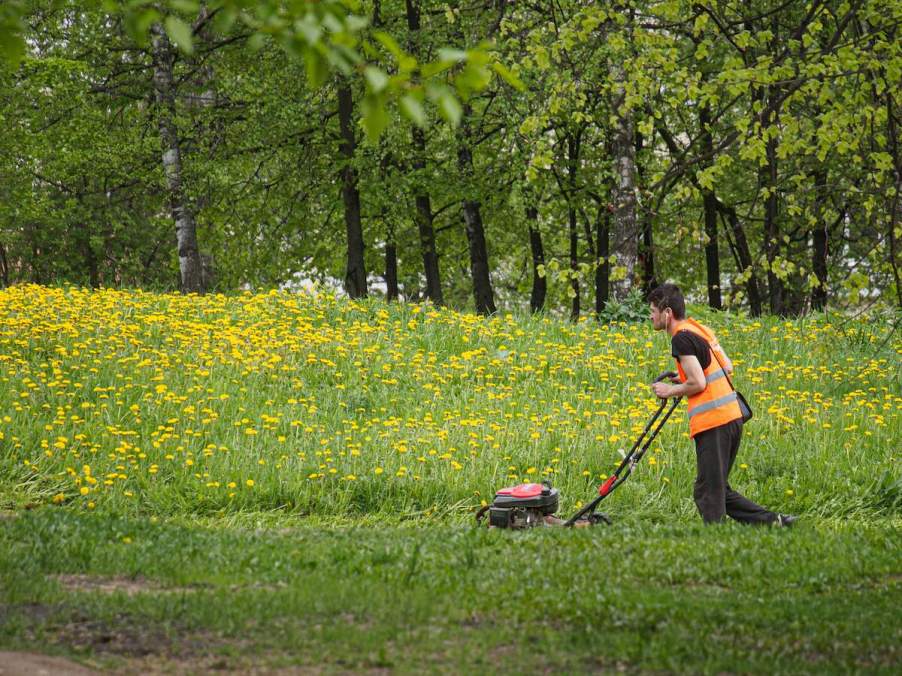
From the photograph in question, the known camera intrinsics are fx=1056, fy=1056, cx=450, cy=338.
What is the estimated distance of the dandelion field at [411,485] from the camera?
4824 mm

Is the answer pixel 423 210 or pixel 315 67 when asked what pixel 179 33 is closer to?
pixel 315 67

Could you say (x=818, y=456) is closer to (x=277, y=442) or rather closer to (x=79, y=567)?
(x=277, y=442)

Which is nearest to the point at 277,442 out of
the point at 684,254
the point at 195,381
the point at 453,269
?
the point at 195,381

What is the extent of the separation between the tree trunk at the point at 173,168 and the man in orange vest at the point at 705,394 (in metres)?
11.8

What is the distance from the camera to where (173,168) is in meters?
18.0

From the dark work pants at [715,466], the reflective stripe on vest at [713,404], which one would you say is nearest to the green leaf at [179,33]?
the reflective stripe on vest at [713,404]

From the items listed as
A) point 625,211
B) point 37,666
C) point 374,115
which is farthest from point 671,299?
point 625,211

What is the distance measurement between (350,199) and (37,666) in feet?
51.9

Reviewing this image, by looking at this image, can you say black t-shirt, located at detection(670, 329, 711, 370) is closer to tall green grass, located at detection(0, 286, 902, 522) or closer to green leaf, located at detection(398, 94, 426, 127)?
tall green grass, located at detection(0, 286, 902, 522)

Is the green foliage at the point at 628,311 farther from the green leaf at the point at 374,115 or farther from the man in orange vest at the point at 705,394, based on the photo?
the green leaf at the point at 374,115

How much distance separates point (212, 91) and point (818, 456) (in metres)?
14.9

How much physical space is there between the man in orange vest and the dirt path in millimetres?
4258

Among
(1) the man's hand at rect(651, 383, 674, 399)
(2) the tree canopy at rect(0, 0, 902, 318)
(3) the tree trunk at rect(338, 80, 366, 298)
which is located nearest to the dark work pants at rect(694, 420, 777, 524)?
(1) the man's hand at rect(651, 383, 674, 399)

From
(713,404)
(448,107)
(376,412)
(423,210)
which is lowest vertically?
(376,412)
